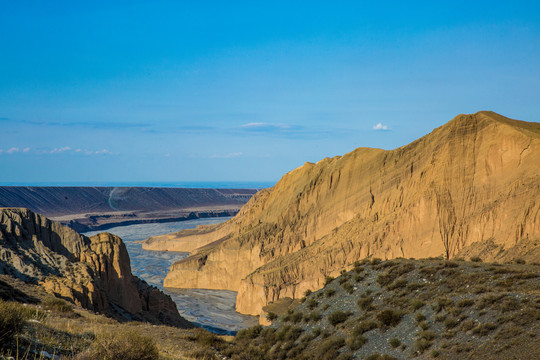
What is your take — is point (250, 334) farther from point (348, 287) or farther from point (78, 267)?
point (78, 267)

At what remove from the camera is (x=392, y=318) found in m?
18.2

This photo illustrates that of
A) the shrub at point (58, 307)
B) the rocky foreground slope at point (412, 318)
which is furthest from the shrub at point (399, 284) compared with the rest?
the shrub at point (58, 307)

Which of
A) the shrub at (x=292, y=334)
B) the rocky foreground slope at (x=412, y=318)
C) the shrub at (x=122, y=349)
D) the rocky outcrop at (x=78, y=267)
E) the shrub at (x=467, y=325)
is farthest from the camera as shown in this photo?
the rocky outcrop at (x=78, y=267)

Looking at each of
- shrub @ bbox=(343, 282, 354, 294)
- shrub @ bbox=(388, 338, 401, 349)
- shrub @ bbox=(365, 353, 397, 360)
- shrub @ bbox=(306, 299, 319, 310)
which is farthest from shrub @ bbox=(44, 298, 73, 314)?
shrub @ bbox=(388, 338, 401, 349)

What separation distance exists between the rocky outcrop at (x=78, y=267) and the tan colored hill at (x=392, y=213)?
735 inches

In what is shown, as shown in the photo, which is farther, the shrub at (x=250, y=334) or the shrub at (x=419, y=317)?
the shrub at (x=250, y=334)

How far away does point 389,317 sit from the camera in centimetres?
1830

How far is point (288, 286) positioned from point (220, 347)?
1315 inches

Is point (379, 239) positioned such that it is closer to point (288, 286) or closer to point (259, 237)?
point (288, 286)

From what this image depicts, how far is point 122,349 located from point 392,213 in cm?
4433

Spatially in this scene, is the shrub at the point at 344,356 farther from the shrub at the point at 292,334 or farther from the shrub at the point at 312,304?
the shrub at the point at 312,304

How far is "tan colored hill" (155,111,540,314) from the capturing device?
39719mm

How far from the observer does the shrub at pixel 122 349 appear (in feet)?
30.9

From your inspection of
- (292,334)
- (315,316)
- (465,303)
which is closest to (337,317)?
(315,316)
